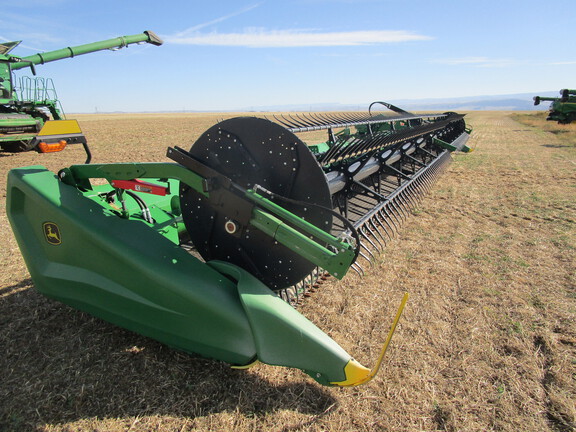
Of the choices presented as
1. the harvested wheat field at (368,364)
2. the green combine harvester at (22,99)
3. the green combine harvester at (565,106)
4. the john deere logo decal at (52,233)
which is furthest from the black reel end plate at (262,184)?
the green combine harvester at (565,106)

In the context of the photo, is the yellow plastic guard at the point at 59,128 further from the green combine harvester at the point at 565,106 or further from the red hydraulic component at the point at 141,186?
the green combine harvester at the point at 565,106

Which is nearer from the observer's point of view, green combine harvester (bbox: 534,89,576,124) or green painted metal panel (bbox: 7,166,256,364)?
green painted metal panel (bbox: 7,166,256,364)

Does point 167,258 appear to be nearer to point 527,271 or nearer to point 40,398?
point 40,398

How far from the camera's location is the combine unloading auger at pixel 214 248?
1887mm

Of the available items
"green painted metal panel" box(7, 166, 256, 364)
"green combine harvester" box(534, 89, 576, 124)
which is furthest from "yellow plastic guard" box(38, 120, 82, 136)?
"green combine harvester" box(534, 89, 576, 124)

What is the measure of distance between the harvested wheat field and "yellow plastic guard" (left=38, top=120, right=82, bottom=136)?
1.39 m

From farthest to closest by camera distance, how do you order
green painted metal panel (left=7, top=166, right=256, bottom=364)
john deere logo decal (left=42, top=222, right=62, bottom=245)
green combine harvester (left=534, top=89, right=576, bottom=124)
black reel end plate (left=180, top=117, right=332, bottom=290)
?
green combine harvester (left=534, top=89, right=576, bottom=124), john deere logo decal (left=42, top=222, right=62, bottom=245), black reel end plate (left=180, top=117, right=332, bottom=290), green painted metal panel (left=7, top=166, right=256, bottom=364)

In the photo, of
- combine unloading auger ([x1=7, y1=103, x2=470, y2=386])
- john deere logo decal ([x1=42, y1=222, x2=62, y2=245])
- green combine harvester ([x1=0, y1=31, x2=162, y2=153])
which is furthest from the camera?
green combine harvester ([x1=0, y1=31, x2=162, y2=153])

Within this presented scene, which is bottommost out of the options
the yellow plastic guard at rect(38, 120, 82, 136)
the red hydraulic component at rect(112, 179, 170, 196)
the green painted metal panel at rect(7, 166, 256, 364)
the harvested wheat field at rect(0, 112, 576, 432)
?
the harvested wheat field at rect(0, 112, 576, 432)

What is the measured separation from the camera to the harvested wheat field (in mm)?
1958

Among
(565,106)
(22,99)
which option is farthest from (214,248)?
(565,106)

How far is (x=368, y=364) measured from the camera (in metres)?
2.41

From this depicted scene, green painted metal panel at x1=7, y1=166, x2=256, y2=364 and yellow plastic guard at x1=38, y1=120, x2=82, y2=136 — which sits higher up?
yellow plastic guard at x1=38, y1=120, x2=82, y2=136

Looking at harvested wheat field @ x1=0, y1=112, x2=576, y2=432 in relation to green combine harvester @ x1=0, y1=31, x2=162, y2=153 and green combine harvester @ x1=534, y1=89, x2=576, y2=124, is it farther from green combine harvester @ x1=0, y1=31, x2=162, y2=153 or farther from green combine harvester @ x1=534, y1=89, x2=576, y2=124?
green combine harvester @ x1=534, y1=89, x2=576, y2=124
